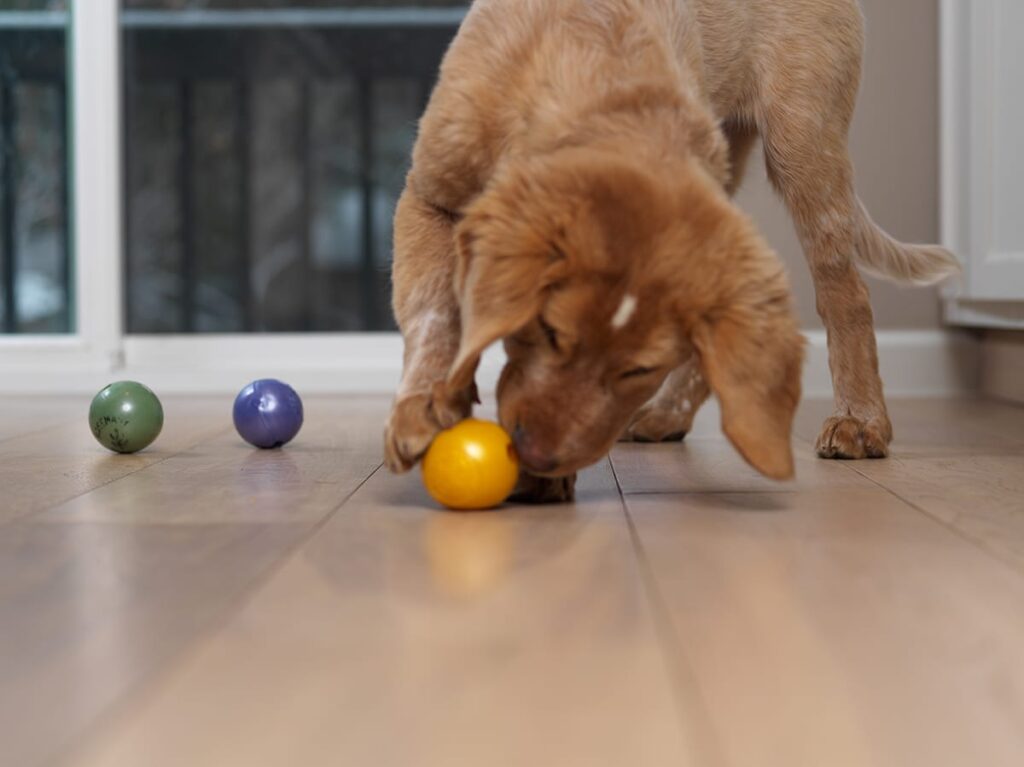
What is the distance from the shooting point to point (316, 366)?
4449mm

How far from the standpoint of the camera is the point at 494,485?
1.83 m

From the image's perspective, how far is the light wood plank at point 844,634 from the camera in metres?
0.97

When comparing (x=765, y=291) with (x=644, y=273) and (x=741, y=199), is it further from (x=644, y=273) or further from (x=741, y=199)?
(x=741, y=199)

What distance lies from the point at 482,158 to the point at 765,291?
1.68ft

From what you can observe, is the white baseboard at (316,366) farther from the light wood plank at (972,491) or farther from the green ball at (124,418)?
the green ball at (124,418)

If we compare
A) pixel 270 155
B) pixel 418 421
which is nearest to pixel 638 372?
pixel 418 421

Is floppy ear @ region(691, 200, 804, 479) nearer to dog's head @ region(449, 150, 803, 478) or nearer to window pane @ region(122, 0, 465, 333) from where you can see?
dog's head @ region(449, 150, 803, 478)

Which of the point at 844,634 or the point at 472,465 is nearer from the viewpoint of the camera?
the point at 844,634

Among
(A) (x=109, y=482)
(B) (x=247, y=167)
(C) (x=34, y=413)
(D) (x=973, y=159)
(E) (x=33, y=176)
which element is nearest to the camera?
(A) (x=109, y=482)

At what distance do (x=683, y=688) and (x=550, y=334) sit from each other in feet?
2.27

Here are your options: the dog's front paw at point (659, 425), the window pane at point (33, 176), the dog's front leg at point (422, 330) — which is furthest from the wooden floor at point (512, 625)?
the window pane at point (33, 176)

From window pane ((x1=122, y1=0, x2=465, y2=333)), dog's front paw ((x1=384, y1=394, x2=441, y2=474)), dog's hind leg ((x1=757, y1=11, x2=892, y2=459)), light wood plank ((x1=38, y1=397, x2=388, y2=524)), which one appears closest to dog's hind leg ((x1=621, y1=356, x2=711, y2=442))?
dog's hind leg ((x1=757, y1=11, x2=892, y2=459))

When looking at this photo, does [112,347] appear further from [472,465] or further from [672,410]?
[472,465]

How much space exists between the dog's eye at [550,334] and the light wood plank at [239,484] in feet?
1.43
